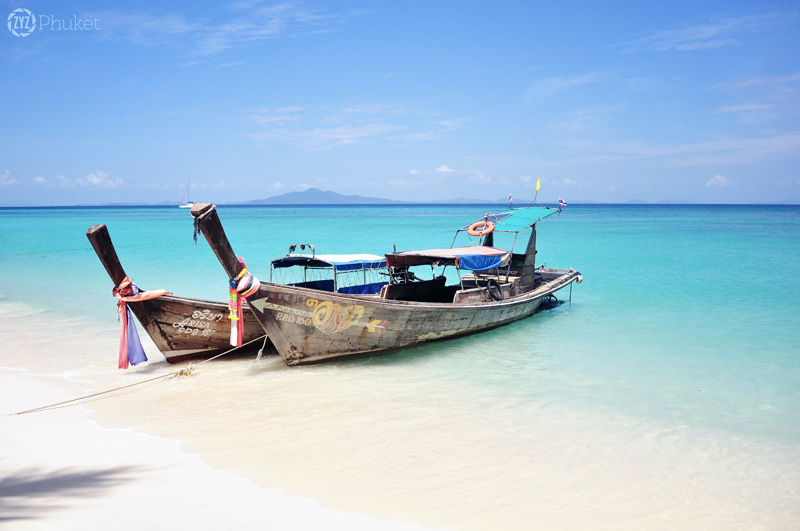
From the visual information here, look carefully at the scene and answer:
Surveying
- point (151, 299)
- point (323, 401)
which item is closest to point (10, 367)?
point (151, 299)

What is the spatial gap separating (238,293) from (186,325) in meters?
1.76

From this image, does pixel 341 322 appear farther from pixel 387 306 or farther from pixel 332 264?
pixel 332 264

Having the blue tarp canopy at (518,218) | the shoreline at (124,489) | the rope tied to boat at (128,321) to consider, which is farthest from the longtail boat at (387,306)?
the shoreline at (124,489)

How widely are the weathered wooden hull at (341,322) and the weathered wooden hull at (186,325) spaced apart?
4.12ft

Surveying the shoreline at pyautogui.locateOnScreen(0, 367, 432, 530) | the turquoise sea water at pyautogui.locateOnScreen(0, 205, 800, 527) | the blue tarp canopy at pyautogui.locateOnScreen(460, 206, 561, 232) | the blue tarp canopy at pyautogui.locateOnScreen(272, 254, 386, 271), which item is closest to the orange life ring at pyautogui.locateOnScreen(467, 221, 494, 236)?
the blue tarp canopy at pyautogui.locateOnScreen(460, 206, 561, 232)

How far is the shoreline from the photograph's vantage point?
15.3 feet

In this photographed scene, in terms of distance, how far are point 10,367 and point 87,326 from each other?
3542 millimetres

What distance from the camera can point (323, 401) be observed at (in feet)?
25.4

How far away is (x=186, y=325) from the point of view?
916 centimetres

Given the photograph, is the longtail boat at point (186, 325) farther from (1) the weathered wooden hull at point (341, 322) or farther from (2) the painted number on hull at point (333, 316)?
(2) the painted number on hull at point (333, 316)

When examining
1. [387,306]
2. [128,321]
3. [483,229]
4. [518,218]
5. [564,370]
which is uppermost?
[518,218]

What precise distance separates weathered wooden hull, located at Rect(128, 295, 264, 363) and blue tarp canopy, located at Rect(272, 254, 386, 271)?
2152 millimetres

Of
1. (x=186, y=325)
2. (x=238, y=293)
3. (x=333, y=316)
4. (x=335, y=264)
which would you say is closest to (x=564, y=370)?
(x=333, y=316)

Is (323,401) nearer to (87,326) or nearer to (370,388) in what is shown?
(370,388)
